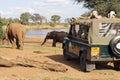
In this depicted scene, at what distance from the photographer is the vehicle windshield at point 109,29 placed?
14125 millimetres

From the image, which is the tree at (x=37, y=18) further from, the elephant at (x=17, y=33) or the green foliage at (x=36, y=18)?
the elephant at (x=17, y=33)

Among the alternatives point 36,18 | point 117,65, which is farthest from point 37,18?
point 117,65

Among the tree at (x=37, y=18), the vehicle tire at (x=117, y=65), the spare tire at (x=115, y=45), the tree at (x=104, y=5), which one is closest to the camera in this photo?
the spare tire at (x=115, y=45)

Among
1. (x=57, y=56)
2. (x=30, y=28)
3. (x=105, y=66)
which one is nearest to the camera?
(x=105, y=66)

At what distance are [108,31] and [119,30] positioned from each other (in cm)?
40

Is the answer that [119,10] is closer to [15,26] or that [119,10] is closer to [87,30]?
[15,26]

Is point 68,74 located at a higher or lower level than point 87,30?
lower

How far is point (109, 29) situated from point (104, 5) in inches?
1024

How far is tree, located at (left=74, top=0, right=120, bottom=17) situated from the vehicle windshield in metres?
24.9

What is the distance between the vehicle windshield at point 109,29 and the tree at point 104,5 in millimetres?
24947

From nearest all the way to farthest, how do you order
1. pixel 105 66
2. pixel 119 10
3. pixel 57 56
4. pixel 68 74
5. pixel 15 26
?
1. pixel 68 74
2. pixel 105 66
3. pixel 57 56
4. pixel 15 26
5. pixel 119 10

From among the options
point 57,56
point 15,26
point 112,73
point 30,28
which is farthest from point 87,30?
point 30,28

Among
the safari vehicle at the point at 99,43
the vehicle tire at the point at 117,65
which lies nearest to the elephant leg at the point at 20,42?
the safari vehicle at the point at 99,43

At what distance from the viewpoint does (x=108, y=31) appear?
46.5 feet
